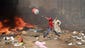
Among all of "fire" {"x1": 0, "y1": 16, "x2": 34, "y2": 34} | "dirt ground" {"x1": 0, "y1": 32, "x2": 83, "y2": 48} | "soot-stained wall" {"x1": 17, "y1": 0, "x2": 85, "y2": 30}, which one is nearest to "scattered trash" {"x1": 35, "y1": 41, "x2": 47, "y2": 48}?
"dirt ground" {"x1": 0, "y1": 32, "x2": 83, "y2": 48}

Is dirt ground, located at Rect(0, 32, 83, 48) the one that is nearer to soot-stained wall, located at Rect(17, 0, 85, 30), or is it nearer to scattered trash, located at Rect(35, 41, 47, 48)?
scattered trash, located at Rect(35, 41, 47, 48)

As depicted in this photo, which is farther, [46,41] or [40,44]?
[46,41]

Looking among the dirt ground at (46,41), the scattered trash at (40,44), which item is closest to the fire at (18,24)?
the dirt ground at (46,41)

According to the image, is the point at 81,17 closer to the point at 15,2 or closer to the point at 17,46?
the point at 15,2

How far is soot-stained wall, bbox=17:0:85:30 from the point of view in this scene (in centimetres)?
1584

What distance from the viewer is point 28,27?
15945 mm

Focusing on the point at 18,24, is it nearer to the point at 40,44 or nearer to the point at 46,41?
the point at 46,41

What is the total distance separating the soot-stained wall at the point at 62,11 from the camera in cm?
1584

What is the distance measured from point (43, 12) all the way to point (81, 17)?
1991 mm

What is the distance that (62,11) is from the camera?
1592 centimetres

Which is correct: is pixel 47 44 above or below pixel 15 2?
below

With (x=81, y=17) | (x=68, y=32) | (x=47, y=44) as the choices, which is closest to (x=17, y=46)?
(x=47, y=44)

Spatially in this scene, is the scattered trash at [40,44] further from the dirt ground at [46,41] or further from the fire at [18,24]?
the fire at [18,24]

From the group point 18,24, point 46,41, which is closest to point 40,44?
point 46,41
